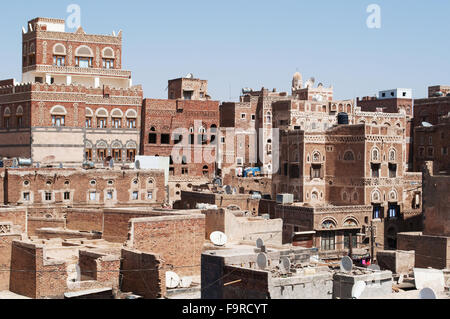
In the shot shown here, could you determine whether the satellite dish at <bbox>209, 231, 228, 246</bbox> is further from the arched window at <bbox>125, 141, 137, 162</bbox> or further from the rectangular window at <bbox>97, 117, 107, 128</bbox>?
the arched window at <bbox>125, 141, 137, 162</bbox>

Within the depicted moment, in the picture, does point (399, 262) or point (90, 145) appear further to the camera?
point (90, 145)

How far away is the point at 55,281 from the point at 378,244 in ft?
119

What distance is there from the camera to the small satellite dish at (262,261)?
2598cm

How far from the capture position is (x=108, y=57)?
67438 mm

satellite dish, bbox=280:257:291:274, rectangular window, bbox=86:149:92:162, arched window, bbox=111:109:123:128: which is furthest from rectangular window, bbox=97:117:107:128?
satellite dish, bbox=280:257:291:274

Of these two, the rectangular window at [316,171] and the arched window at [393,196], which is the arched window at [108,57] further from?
the arched window at [393,196]

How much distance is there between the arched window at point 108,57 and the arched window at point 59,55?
384 centimetres

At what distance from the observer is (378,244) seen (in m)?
60.5

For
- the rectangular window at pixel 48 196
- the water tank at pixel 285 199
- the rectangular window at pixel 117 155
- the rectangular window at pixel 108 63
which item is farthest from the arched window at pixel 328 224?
the rectangular window at pixel 108 63

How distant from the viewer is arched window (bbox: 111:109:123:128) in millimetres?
67062

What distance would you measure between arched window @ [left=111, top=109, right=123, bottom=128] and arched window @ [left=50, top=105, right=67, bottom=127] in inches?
231

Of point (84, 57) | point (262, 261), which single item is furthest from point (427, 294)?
point (84, 57)

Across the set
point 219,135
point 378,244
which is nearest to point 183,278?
point 378,244
